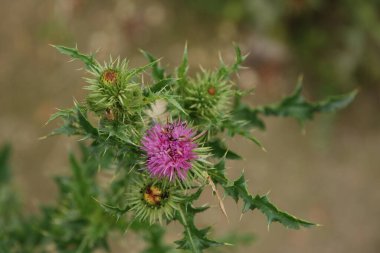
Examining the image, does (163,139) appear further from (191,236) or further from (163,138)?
(191,236)

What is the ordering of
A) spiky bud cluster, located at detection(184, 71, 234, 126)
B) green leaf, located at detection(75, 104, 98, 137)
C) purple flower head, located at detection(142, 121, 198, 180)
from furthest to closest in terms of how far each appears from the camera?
spiky bud cluster, located at detection(184, 71, 234, 126) → purple flower head, located at detection(142, 121, 198, 180) → green leaf, located at detection(75, 104, 98, 137)

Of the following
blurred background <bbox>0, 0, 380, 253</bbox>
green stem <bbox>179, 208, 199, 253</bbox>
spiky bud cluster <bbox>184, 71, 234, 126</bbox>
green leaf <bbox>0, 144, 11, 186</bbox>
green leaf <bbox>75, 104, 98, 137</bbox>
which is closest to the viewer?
green leaf <bbox>75, 104, 98, 137</bbox>

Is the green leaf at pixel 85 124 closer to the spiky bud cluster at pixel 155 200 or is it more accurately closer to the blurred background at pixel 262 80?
the spiky bud cluster at pixel 155 200

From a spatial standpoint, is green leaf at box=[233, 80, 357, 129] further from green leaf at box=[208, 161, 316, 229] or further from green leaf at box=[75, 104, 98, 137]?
green leaf at box=[75, 104, 98, 137]

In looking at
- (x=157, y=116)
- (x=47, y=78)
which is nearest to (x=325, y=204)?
(x=47, y=78)

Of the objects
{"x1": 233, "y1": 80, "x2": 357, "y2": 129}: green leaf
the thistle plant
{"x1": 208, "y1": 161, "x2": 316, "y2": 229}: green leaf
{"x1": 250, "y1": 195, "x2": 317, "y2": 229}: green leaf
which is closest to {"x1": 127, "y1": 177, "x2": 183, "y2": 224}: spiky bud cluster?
the thistle plant

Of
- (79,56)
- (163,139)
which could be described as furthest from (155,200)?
(79,56)

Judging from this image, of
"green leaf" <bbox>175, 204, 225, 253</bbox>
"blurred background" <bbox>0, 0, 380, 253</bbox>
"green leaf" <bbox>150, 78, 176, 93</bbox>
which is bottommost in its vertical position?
"green leaf" <bbox>175, 204, 225, 253</bbox>
